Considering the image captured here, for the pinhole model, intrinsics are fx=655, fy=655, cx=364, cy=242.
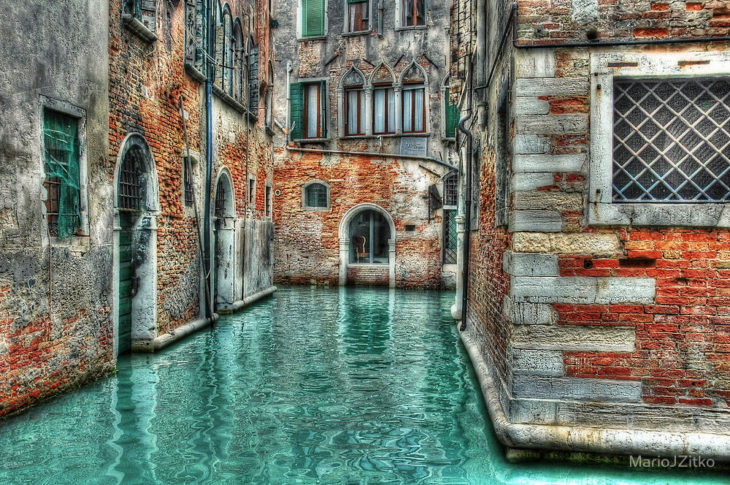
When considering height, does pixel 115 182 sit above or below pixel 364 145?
below

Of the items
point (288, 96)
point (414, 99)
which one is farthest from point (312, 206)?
point (414, 99)

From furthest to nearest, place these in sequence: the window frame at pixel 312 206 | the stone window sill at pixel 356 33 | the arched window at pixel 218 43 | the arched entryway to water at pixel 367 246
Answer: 1. the stone window sill at pixel 356 33
2. the window frame at pixel 312 206
3. the arched entryway to water at pixel 367 246
4. the arched window at pixel 218 43

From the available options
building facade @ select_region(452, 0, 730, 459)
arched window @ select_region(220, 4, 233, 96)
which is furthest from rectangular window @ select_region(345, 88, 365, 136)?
building facade @ select_region(452, 0, 730, 459)

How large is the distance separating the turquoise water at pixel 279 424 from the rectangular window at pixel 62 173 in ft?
5.37

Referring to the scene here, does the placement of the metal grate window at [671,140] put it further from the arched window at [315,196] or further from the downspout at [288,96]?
the downspout at [288,96]

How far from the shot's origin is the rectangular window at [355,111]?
65.0ft

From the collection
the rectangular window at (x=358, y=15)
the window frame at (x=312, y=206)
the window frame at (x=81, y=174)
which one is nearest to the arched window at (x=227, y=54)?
the window frame at (x=81, y=174)

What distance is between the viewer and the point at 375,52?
64.0 feet

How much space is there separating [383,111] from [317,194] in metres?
3.40

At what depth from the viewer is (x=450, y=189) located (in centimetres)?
1806

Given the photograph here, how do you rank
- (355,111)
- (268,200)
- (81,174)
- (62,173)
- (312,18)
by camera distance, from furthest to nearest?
(312,18)
(355,111)
(268,200)
(81,174)
(62,173)

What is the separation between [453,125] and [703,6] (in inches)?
553

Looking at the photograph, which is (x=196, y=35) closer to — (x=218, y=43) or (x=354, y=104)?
(x=218, y=43)

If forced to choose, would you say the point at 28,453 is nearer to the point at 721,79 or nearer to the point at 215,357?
the point at 215,357
